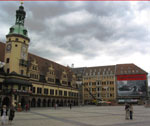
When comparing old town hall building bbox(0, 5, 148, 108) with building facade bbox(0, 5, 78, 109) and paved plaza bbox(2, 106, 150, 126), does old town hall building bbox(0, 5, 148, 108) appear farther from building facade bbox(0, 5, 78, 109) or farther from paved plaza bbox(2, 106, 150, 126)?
paved plaza bbox(2, 106, 150, 126)

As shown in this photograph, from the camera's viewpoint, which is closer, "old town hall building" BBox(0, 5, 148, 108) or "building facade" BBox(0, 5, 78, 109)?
"building facade" BBox(0, 5, 78, 109)

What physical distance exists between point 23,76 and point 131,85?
61.3 metres

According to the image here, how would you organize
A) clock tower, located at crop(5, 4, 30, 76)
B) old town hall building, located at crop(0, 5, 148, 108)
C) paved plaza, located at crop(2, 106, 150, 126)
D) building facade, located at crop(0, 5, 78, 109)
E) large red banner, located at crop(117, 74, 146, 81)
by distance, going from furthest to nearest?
large red banner, located at crop(117, 74, 146, 81)
clock tower, located at crop(5, 4, 30, 76)
old town hall building, located at crop(0, 5, 148, 108)
building facade, located at crop(0, 5, 78, 109)
paved plaza, located at crop(2, 106, 150, 126)

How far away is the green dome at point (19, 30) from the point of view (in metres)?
58.9

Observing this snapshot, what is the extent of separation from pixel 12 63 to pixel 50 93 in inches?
875

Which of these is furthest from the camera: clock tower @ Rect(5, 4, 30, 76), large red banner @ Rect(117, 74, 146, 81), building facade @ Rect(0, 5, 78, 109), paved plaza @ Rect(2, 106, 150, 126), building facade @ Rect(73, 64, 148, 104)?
large red banner @ Rect(117, 74, 146, 81)

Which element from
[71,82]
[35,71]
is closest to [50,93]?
[35,71]

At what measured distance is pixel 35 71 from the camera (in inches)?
2628

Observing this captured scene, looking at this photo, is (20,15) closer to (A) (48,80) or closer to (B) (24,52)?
(B) (24,52)

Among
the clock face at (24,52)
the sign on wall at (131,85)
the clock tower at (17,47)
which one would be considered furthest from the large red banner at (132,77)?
the clock face at (24,52)

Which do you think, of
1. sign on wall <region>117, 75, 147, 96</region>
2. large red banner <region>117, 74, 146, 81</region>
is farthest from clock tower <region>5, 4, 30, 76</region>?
large red banner <region>117, 74, 146, 81</region>

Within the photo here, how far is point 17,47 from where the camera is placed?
5797cm

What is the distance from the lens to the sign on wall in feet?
319

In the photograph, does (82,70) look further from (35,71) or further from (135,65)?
(35,71)
